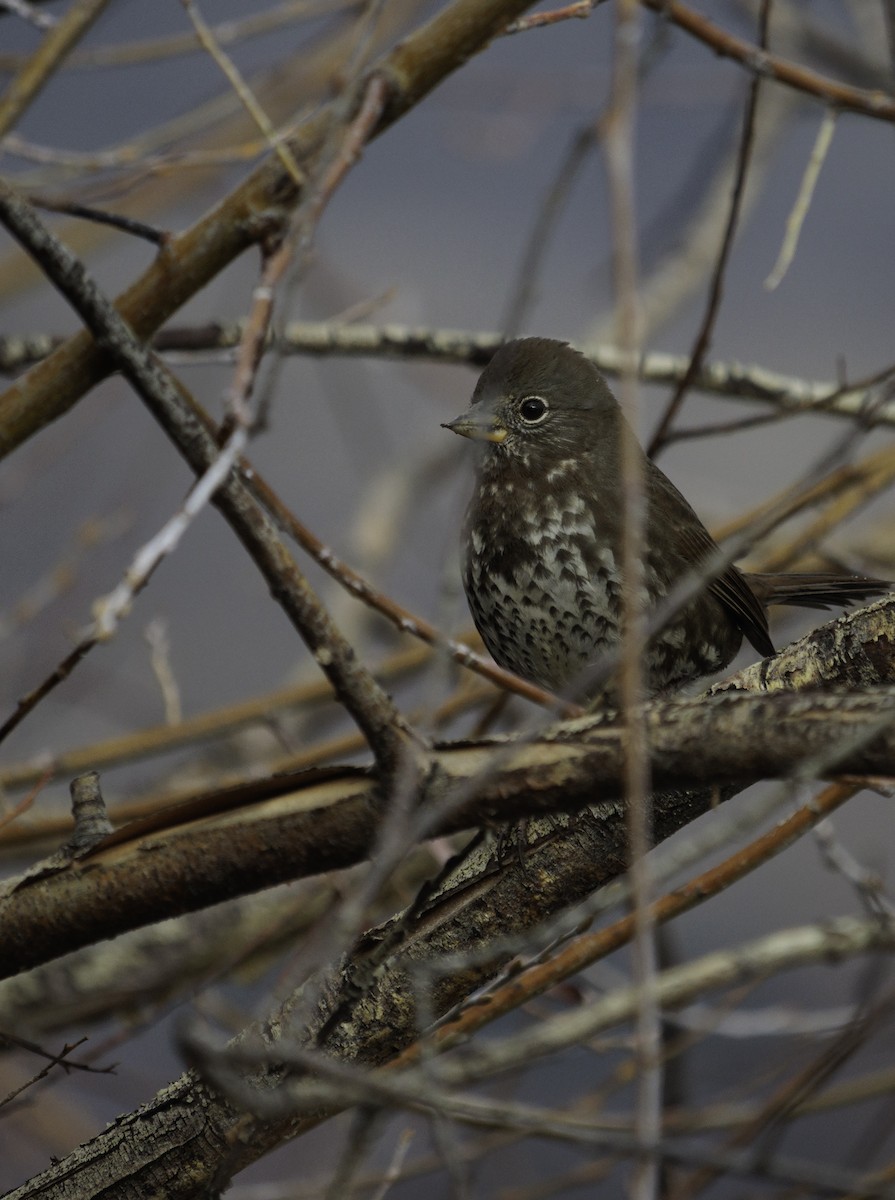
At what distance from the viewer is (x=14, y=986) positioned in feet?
→ 13.1

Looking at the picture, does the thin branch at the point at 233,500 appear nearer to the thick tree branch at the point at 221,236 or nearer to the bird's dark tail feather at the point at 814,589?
the thick tree branch at the point at 221,236

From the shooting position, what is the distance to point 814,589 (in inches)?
140

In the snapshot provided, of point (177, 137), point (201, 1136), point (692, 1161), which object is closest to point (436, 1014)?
point (201, 1136)

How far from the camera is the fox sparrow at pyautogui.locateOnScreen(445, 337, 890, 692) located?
3.13 metres

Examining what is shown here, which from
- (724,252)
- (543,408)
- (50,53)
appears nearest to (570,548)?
(543,408)

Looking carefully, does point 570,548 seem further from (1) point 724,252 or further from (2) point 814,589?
(1) point 724,252

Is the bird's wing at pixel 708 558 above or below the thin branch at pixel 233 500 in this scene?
above

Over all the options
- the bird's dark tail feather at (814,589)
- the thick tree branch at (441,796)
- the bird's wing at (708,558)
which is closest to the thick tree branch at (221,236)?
the thick tree branch at (441,796)

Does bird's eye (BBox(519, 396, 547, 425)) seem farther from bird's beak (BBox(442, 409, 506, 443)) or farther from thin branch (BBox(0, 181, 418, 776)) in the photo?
thin branch (BBox(0, 181, 418, 776))

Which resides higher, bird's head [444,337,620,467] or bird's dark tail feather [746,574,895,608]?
bird's head [444,337,620,467]

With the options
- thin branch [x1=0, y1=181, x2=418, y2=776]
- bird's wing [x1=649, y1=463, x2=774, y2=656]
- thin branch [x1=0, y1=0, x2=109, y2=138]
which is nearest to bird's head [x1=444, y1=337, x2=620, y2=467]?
bird's wing [x1=649, y1=463, x2=774, y2=656]

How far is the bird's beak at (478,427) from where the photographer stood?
3.22 m

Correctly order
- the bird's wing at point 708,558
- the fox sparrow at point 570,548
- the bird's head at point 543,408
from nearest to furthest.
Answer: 1. the fox sparrow at point 570,548
2. the bird's wing at point 708,558
3. the bird's head at point 543,408

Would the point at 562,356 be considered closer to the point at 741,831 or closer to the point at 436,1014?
the point at 436,1014
